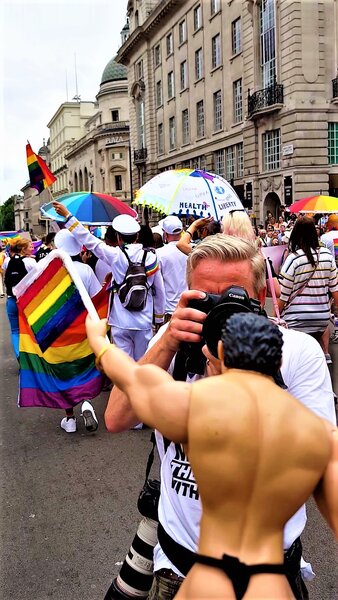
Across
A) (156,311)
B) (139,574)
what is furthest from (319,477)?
(156,311)

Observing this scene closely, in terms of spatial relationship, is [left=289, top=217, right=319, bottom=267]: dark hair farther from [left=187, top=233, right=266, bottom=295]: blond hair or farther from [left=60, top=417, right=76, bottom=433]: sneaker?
[left=187, top=233, right=266, bottom=295]: blond hair

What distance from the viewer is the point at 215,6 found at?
3127cm

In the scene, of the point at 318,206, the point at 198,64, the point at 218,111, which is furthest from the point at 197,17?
the point at 318,206

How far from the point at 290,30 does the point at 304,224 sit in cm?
2177

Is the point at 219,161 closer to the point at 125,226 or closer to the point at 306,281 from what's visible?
the point at 125,226

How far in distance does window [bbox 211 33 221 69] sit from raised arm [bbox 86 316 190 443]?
3377 centimetres

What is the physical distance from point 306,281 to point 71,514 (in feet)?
9.80

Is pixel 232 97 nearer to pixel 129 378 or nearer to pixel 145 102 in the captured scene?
pixel 145 102

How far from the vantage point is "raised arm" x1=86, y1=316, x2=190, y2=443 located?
3.74ft

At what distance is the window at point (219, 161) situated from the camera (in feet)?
111

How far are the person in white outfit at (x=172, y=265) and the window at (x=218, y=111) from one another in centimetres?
2825

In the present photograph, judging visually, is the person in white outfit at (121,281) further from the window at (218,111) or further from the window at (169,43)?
the window at (169,43)

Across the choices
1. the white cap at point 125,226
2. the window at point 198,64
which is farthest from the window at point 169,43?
the white cap at point 125,226

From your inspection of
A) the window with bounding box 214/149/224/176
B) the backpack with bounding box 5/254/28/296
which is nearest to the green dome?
the window with bounding box 214/149/224/176
